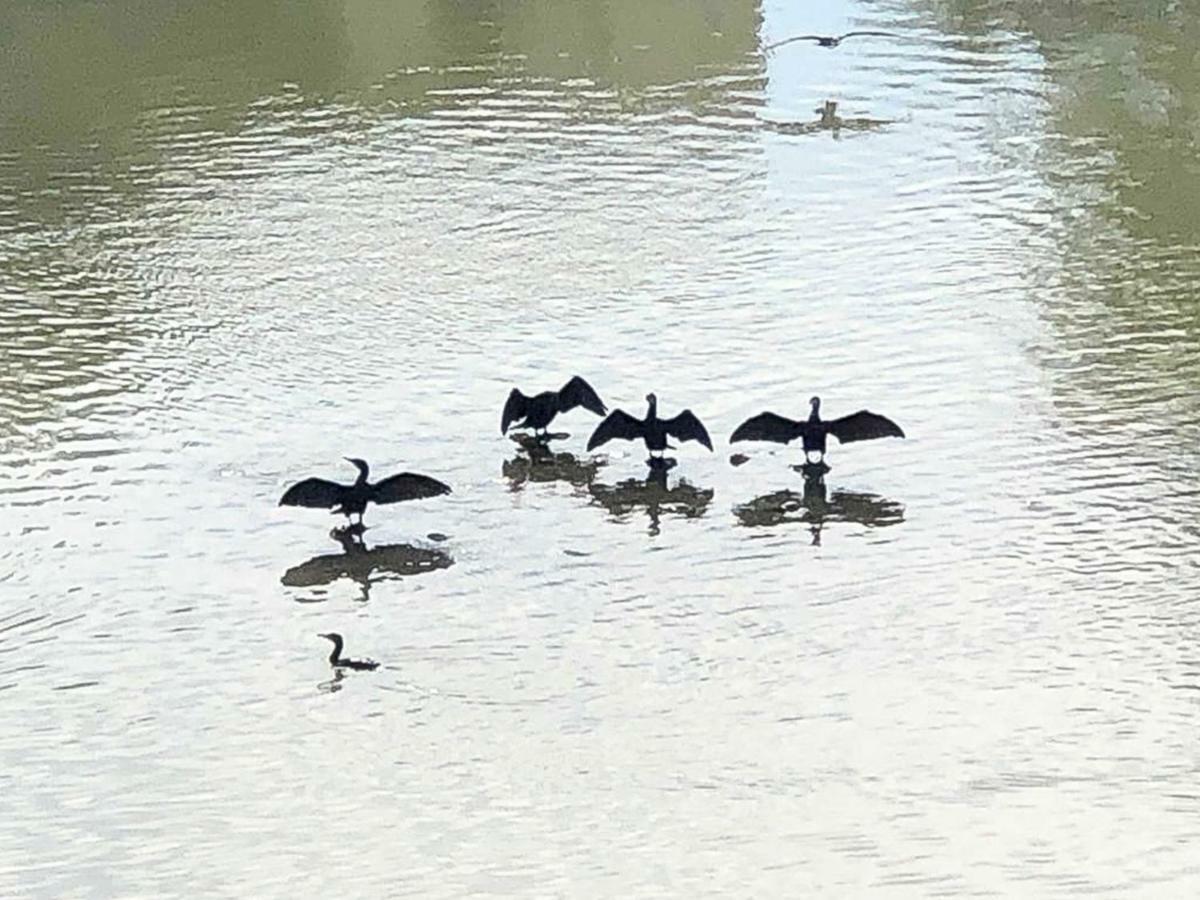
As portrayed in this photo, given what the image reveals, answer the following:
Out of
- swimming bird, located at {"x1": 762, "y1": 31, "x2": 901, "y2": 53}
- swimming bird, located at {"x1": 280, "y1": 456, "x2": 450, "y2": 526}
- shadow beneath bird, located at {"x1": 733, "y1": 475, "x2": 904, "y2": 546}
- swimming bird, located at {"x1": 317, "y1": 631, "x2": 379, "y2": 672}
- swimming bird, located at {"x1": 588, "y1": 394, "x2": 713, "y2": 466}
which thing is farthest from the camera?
swimming bird, located at {"x1": 762, "y1": 31, "x2": 901, "y2": 53}

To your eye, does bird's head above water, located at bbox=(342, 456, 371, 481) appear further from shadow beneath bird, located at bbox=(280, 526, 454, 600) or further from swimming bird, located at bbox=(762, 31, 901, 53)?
swimming bird, located at bbox=(762, 31, 901, 53)

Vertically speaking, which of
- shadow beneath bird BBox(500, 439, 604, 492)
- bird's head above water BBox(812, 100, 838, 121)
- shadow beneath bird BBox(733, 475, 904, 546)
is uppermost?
bird's head above water BBox(812, 100, 838, 121)

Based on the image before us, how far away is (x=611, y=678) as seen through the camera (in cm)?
450

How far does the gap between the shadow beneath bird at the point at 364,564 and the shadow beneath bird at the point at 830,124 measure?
383 centimetres

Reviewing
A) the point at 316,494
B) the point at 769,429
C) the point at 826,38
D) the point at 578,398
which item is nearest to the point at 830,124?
the point at 826,38

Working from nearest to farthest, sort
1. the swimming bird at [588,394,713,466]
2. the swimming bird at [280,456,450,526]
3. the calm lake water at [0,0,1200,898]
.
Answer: the calm lake water at [0,0,1200,898], the swimming bird at [280,456,450,526], the swimming bird at [588,394,713,466]

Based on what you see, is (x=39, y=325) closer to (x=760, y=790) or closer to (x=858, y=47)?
(x=760, y=790)

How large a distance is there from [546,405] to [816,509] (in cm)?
70

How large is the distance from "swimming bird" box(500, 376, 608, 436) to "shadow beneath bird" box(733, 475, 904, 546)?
0.51 metres

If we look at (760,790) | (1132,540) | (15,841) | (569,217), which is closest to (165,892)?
(15,841)

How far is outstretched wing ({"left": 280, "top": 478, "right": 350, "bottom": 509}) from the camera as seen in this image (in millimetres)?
5031

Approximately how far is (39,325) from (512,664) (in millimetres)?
2538

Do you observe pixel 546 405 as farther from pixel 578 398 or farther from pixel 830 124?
pixel 830 124

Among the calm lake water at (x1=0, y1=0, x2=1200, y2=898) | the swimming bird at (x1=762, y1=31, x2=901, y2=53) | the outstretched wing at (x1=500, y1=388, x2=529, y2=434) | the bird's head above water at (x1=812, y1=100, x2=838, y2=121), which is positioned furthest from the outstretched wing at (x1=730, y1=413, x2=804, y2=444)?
the swimming bird at (x1=762, y1=31, x2=901, y2=53)
